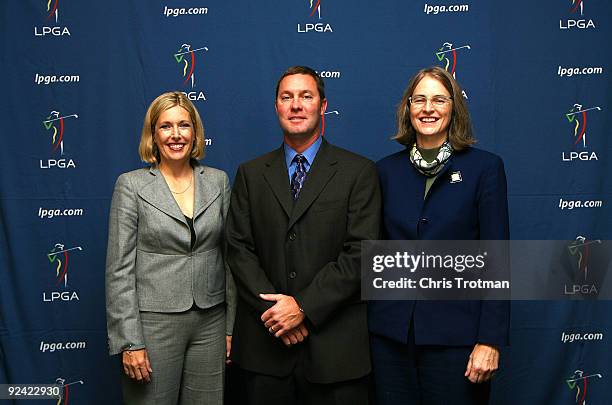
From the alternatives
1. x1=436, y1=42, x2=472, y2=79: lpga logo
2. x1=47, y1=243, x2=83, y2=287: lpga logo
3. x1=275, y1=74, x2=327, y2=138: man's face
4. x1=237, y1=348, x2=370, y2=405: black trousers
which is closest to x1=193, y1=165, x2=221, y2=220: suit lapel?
x1=275, y1=74, x2=327, y2=138: man's face

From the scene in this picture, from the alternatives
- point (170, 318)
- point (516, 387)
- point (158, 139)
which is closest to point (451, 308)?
point (170, 318)

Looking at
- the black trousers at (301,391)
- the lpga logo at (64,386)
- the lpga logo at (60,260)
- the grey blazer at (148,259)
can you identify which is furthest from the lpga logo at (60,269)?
the black trousers at (301,391)

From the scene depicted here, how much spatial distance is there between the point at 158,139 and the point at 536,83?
1918 mm

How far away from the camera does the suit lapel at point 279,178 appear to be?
6.17ft

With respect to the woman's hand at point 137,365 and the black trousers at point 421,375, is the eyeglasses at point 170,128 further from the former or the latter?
the black trousers at point 421,375

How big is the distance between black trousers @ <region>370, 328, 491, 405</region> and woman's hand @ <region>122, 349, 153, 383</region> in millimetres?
777

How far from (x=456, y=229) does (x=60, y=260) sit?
209 cm

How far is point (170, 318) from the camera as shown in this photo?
1974 millimetres

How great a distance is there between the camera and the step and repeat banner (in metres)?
2.84

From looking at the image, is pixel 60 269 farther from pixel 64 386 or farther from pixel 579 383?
pixel 579 383

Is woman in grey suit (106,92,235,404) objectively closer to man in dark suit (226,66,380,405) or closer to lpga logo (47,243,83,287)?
man in dark suit (226,66,380,405)

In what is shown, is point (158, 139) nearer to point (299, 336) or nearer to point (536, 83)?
point (299, 336)

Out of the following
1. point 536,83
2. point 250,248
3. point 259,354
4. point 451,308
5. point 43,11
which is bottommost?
point 259,354

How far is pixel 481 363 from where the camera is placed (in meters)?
1.71
